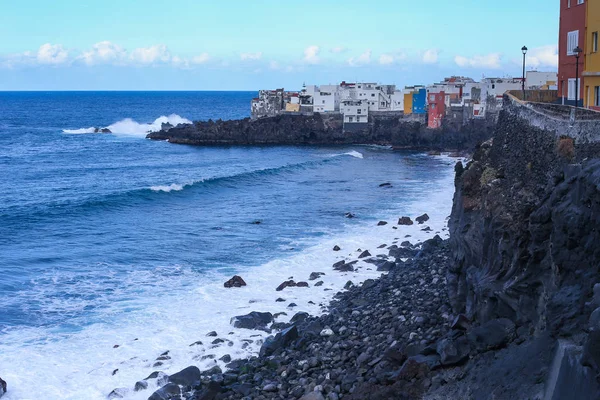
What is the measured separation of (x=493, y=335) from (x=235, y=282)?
1228cm

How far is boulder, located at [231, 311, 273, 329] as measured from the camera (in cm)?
2017

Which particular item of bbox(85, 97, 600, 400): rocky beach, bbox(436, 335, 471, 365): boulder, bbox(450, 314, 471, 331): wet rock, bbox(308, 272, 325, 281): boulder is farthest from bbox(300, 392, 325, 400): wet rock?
bbox(308, 272, 325, 281): boulder

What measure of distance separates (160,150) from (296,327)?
60065 mm

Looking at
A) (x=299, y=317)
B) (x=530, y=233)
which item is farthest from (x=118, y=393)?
(x=530, y=233)

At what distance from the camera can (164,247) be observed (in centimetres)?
3002

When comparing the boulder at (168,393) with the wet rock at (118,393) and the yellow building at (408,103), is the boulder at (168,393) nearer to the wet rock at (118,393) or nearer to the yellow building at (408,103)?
the wet rock at (118,393)

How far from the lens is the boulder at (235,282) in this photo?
24.0m

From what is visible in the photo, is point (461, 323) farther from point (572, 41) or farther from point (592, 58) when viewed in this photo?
point (572, 41)

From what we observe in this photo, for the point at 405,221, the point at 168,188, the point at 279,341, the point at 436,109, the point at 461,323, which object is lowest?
the point at 279,341

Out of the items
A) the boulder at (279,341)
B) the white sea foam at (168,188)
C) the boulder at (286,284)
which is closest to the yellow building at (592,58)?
the boulder at (279,341)

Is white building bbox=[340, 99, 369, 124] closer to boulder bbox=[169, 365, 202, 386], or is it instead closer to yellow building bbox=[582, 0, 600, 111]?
yellow building bbox=[582, 0, 600, 111]

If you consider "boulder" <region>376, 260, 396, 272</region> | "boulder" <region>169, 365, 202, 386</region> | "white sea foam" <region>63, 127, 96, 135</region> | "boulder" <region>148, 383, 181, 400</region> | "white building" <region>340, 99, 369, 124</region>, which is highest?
"white building" <region>340, 99, 369, 124</region>

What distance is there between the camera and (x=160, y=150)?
7650cm

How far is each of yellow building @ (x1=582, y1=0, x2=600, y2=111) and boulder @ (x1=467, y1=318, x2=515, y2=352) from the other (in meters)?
9.57
